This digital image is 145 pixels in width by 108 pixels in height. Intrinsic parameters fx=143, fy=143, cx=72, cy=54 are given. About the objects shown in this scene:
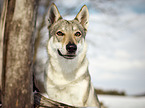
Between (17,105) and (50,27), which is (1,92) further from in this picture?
(50,27)

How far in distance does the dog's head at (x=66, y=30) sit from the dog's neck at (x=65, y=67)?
21cm

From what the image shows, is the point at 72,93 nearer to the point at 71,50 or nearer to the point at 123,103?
the point at 71,50

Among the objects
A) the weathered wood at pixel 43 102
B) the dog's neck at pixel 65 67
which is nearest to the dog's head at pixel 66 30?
the dog's neck at pixel 65 67

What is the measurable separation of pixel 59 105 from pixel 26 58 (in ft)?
3.66

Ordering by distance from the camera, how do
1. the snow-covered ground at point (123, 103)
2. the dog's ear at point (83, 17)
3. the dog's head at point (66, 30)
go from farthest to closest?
the snow-covered ground at point (123, 103), the dog's ear at point (83, 17), the dog's head at point (66, 30)

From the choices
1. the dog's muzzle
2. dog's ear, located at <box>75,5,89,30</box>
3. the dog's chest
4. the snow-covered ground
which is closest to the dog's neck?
the dog's chest

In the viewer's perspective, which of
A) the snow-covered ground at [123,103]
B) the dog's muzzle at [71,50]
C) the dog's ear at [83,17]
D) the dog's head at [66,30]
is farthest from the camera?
the snow-covered ground at [123,103]

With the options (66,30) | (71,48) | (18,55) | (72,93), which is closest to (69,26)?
(66,30)

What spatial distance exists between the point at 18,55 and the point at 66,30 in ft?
3.16

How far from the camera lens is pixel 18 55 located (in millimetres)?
2453

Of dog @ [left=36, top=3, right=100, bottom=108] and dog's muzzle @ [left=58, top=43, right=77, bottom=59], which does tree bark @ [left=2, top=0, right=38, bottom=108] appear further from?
dog's muzzle @ [left=58, top=43, right=77, bottom=59]

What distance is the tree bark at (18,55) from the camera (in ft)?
8.02

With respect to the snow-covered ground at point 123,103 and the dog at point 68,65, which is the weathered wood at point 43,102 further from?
the snow-covered ground at point 123,103

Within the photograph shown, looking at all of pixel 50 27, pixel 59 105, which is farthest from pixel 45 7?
pixel 59 105
